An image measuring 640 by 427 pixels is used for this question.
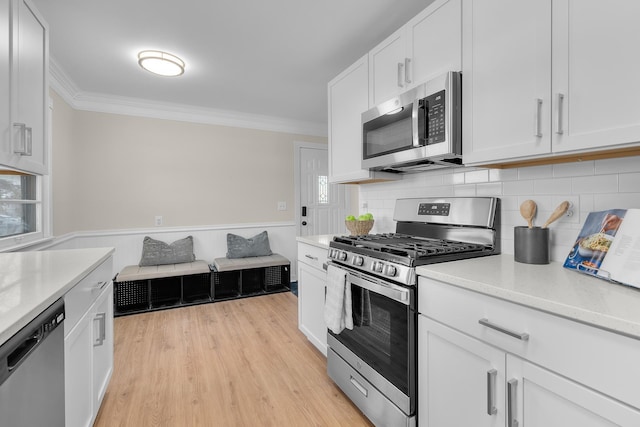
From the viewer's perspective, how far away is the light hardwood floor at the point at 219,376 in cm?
174

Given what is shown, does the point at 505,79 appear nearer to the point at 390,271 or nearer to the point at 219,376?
the point at 390,271

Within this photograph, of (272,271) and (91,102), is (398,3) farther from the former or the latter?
(91,102)

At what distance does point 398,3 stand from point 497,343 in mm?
2000

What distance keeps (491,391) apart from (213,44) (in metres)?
2.78

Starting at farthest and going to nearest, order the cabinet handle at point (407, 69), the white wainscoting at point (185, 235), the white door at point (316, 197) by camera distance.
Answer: the white door at point (316, 197)
the white wainscoting at point (185, 235)
the cabinet handle at point (407, 69)

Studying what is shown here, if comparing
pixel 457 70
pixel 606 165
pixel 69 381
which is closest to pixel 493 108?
pixel 457 70

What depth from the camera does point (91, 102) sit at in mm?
3488

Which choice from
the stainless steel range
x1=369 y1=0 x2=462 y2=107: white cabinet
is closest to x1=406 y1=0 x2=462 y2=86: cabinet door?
x1=369 y1=0 x2=462 y2=107: white cabinet

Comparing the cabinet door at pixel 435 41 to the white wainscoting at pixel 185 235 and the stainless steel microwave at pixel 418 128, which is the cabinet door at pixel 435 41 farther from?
the white wainscoting at pixel 185 235

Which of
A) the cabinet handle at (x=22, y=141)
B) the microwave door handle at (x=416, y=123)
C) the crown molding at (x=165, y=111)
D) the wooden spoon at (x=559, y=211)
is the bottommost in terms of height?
the wooden spoon at (x=559, y=211)

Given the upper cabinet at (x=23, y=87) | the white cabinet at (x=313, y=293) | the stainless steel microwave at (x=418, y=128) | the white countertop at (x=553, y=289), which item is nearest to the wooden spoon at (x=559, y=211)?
the white countertop at (x=553, y=289)

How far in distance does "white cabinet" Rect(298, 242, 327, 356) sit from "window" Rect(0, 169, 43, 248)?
82.2 inches

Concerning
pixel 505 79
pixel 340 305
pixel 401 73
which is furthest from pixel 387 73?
pixel 340 305

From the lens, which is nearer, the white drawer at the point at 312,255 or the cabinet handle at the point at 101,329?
the cabinet handle at the point at 101,329
